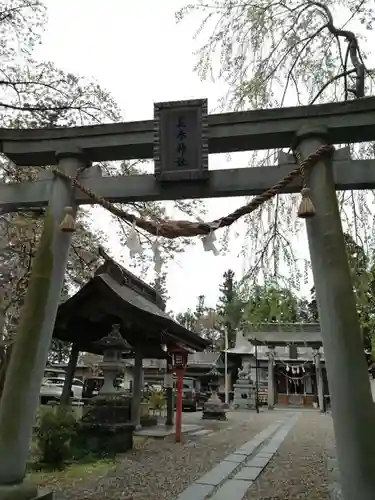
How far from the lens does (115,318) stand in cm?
1097

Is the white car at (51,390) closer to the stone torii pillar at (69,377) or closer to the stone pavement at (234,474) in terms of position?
the stone torii pillar at (69,377)

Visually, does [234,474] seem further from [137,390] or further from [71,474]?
[137,390]

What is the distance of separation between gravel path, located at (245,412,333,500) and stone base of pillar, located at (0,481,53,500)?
8.62 ft

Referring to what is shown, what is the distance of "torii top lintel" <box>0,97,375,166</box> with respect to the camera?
4676 millimetres

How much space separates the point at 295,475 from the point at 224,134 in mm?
5483

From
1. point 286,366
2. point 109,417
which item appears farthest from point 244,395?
point 109,417

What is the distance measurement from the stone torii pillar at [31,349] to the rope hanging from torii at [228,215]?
30cm

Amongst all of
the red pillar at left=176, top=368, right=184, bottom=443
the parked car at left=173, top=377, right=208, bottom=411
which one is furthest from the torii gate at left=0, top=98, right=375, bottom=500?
the parked car at left=173, top=377, right=208, bottom=411

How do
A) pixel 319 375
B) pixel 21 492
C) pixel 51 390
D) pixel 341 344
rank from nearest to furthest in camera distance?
pixel 341 344
pixel 21 492
pixel 51 390
pixel 319 375

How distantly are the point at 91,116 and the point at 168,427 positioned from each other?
9.02 metres

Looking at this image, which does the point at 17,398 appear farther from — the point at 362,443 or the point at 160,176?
the point at 362,443

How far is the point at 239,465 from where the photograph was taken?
26.2 ft

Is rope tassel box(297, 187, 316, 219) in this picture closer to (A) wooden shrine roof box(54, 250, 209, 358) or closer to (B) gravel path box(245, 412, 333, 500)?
(B) gravel path box(245, 412, 333, 500)

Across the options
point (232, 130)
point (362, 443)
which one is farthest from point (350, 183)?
point (362, 443)
